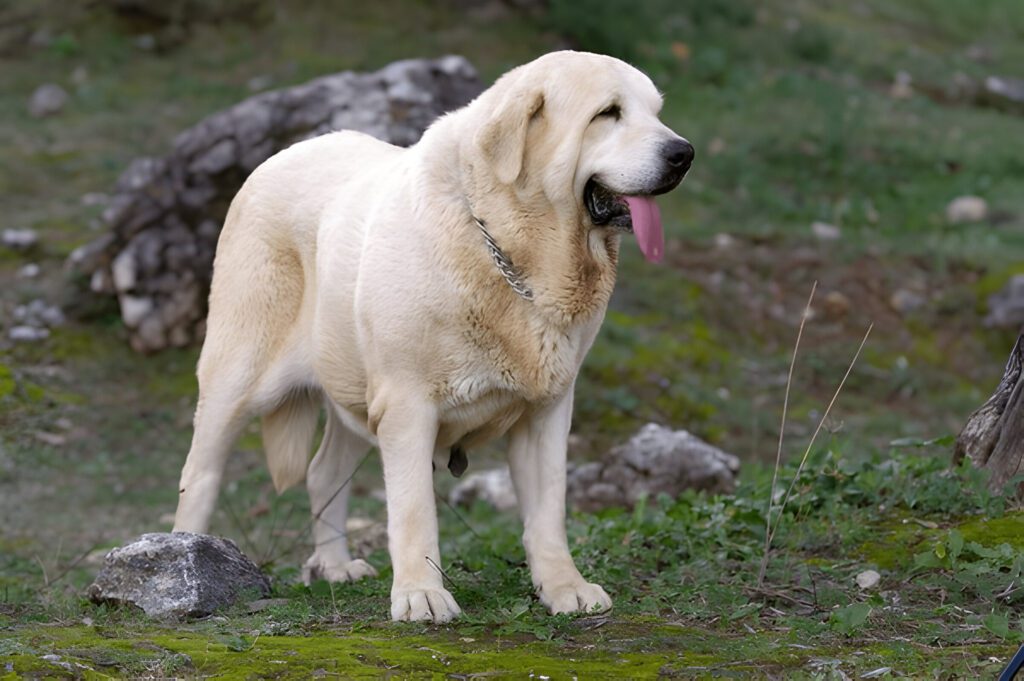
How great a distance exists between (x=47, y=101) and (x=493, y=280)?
31.2 ft

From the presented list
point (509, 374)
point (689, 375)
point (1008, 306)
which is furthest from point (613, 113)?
point (1008, 306)

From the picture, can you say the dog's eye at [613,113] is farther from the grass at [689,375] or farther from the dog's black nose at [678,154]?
the grass at [689,375]

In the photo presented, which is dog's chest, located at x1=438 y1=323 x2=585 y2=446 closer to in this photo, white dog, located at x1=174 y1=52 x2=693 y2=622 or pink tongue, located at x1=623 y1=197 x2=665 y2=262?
white dog, located at x1=174 y1=52 x2=693 y2=622

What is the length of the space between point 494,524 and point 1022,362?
303cm

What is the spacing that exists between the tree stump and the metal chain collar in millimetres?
1778

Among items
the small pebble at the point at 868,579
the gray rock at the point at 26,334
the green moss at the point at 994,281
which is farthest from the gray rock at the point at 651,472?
the gray rock at the point at 26,334

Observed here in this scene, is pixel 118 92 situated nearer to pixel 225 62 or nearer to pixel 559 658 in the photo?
pixel 225 62

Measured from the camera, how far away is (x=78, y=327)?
362 inches

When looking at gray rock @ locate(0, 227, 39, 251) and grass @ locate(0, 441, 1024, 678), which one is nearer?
grass @ locate(0, 441, 1024, 678)

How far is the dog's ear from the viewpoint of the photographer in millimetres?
4125

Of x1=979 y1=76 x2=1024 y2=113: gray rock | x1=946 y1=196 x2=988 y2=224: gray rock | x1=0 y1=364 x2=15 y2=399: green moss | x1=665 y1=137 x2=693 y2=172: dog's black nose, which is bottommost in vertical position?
x1=0 y1=364 x2=15 y2=399: green moss

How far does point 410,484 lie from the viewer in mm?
4316

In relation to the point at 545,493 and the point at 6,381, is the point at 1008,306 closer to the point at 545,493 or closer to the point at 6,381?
the point at 545,493

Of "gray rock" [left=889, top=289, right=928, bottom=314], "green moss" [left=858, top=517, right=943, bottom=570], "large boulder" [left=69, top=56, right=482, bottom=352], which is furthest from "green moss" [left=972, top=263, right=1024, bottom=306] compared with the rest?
"green moss" [left=858, top=517, right=943, bottom=570]
